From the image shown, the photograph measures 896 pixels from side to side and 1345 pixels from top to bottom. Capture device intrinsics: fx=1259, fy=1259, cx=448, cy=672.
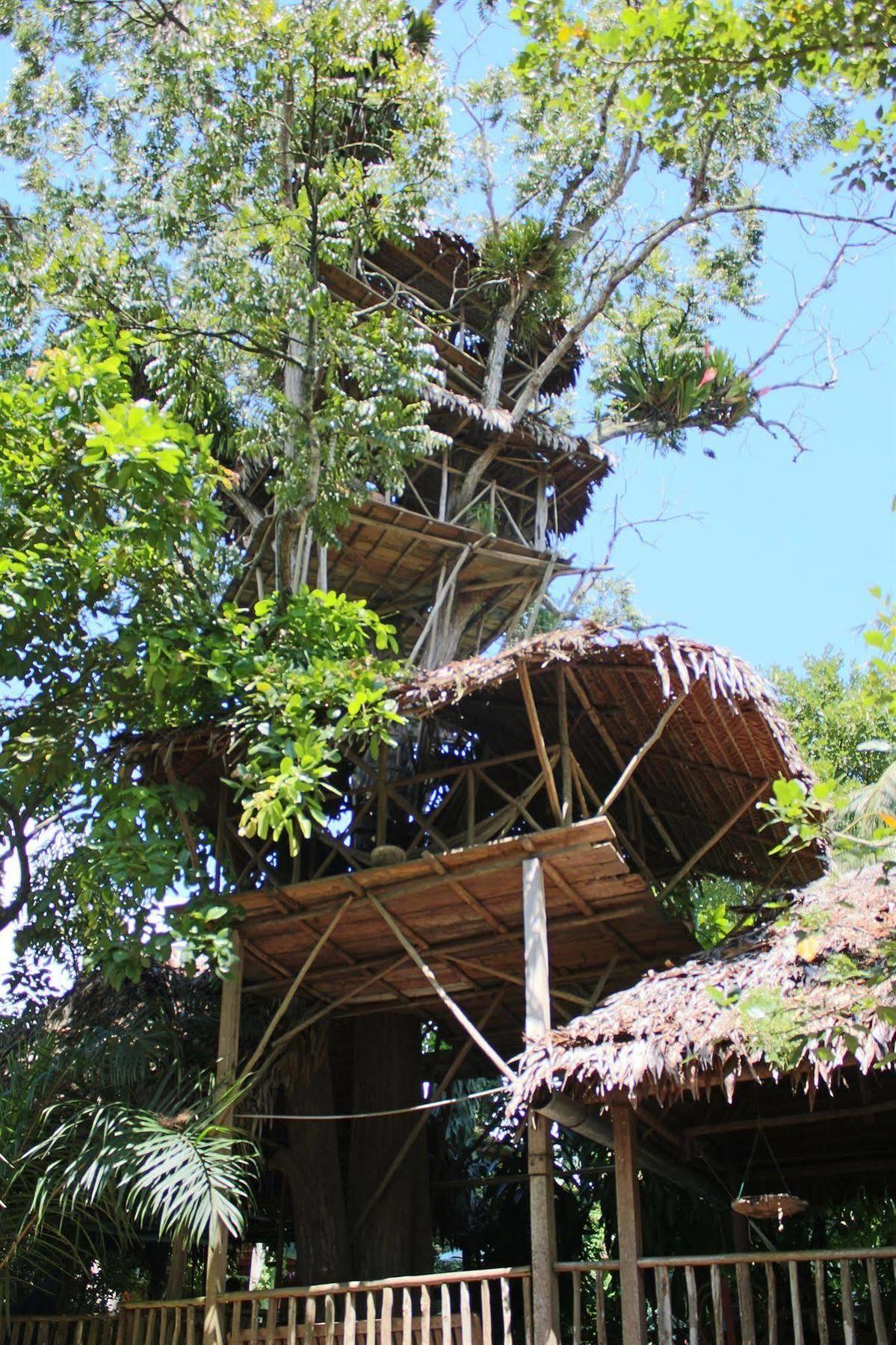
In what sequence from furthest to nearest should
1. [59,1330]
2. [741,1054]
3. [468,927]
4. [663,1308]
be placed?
[468,927] < [59,1330] < [663,1308] < [741,1054]

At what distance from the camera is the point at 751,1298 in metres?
5.89

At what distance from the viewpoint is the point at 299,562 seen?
33.6ft

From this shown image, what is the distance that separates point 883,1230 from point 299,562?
678 centimetres

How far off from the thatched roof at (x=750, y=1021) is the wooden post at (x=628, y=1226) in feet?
1.28

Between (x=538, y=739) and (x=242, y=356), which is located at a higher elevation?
(x=242, y=356)

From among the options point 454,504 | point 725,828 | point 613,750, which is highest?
point 454,504

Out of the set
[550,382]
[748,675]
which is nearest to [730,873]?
[748,675]

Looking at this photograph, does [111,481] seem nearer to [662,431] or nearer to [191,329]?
[191,329]

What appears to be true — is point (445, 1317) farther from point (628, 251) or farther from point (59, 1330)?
point (628, 251)

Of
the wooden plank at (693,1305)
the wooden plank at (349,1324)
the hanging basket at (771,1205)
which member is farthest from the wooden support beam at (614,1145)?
the wooden plank at (349,1324)

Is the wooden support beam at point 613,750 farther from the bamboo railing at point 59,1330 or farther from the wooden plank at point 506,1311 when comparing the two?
the bamboo railing at point 59,1330

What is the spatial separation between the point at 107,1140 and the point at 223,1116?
769 mm

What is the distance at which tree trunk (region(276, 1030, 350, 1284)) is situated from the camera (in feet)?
28.8

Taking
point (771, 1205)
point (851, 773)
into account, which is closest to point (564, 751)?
point (771, 1205)
